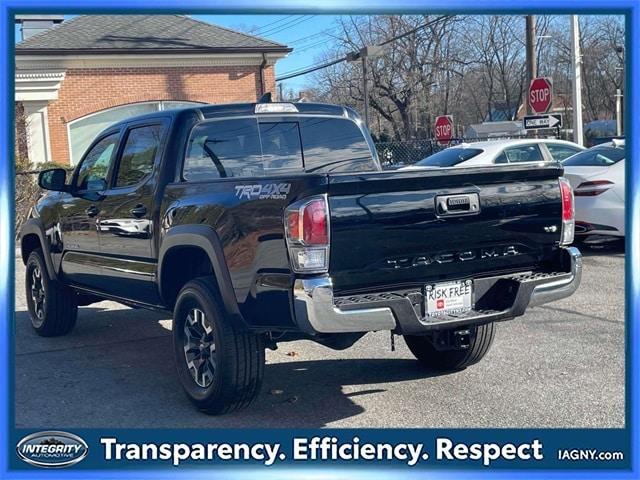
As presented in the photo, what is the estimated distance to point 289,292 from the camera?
4203 mm

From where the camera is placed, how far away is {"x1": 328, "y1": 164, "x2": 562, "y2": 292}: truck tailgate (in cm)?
418

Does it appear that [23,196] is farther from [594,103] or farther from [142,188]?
[594,103]

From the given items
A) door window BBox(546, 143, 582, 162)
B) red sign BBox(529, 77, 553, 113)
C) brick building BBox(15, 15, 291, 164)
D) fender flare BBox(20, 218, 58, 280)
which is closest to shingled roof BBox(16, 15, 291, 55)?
brick building BBox(15, 15, 291, 164)

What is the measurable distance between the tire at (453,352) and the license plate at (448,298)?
1.11m

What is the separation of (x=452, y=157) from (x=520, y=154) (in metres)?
1.02

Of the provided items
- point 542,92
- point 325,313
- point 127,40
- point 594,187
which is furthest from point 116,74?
point 325,313

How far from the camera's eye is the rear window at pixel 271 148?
5594mm

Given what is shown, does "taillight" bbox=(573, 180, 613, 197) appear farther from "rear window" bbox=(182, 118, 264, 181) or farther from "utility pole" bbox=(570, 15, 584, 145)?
"rear window" bbox=(182, 118, 264, 181)

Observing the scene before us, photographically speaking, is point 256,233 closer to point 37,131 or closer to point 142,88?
point 142,88

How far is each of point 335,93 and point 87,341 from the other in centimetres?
344

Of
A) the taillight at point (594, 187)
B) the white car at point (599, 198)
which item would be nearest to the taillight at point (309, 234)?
the white car at point (599, 198)

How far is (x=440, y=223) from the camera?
175 inches

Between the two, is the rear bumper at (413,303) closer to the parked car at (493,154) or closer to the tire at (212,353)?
the tire at (212,353)

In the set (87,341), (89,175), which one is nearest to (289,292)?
(89,175)
